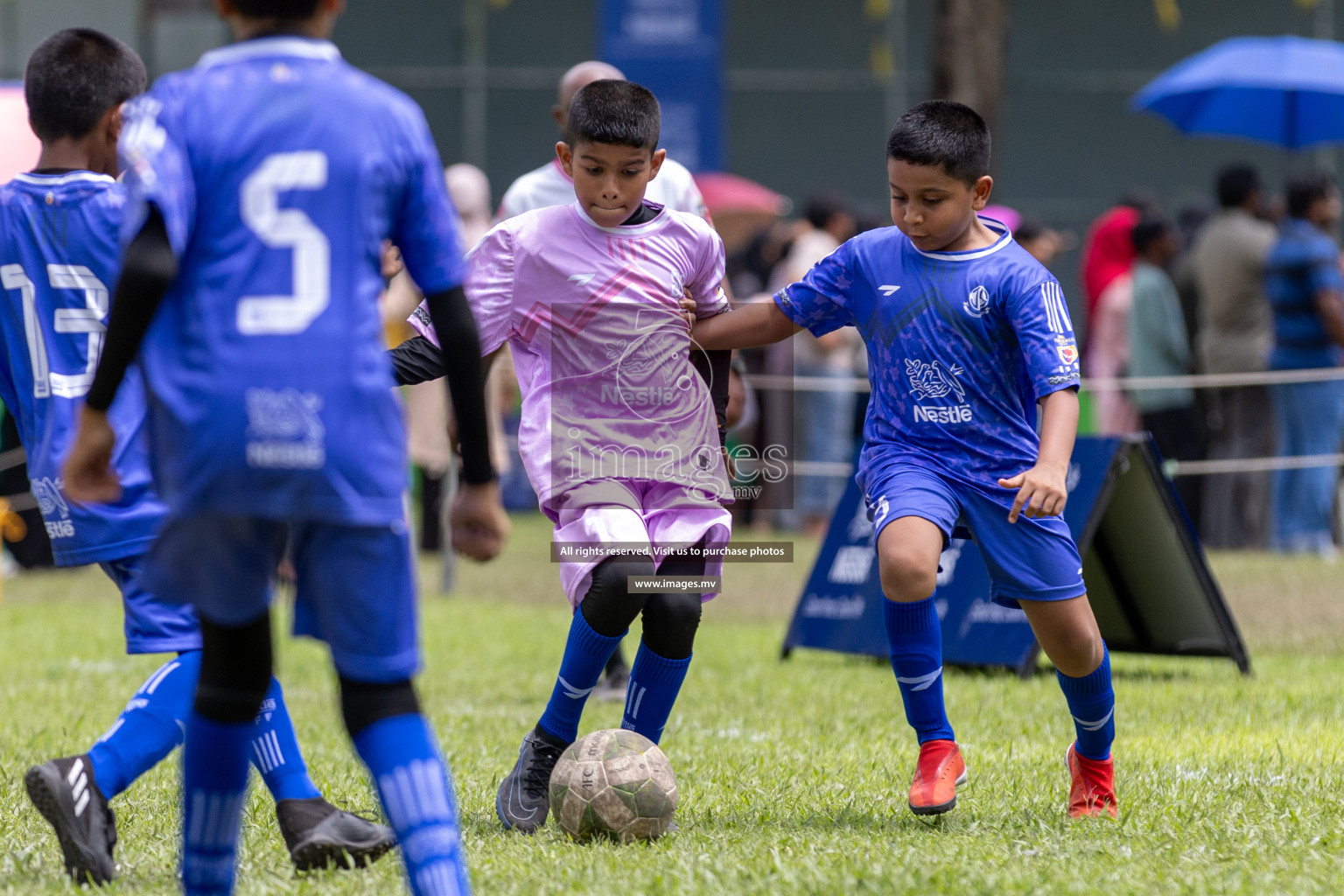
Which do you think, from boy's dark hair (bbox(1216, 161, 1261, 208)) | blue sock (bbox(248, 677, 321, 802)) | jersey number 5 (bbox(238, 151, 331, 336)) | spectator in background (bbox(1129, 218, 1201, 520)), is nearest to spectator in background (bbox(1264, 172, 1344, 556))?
boy's dark hair (bbox(1216, 161, 1261, 208))

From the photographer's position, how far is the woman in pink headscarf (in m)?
12.0

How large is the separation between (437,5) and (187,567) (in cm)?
1814

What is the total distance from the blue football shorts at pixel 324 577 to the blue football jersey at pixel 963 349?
177 cm

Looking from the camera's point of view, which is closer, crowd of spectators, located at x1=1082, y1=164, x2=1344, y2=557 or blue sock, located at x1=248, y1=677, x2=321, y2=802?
blue sock, located at x1=248, y1=677, x2=321, y2=802

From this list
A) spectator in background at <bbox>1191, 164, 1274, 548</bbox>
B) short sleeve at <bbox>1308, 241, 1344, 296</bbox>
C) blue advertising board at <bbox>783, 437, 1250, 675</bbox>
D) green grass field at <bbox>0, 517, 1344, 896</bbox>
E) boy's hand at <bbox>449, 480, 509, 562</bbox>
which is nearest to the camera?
boy's hand at <bbox>449, 480, 509, 562</bbox>

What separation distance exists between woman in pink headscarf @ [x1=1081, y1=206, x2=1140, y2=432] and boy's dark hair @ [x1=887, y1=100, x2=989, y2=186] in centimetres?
782

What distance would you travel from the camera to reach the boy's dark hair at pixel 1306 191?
10805mm

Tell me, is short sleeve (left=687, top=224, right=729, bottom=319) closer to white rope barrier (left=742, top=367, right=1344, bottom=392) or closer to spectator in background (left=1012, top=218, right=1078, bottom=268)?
white rope barrier (left=742, top=367, right=1344, bottom=392)

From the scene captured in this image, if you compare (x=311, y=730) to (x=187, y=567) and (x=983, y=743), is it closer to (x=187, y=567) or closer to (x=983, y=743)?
(x=983, y=743)

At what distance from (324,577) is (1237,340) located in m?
9.94

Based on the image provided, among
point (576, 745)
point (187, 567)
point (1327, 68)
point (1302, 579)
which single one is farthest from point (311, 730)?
point (1327, 68)

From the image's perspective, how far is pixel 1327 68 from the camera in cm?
1199

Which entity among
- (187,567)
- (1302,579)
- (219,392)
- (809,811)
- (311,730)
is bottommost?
(1302,579)

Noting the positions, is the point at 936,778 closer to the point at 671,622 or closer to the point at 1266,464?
the point at 671,622
